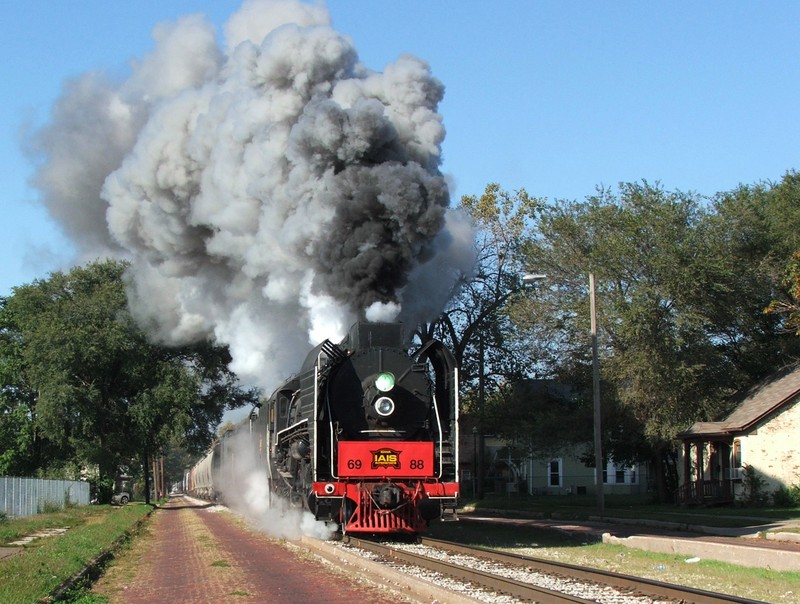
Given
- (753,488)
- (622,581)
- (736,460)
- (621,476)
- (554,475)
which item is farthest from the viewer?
(554,475)

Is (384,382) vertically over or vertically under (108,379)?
under

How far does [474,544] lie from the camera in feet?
55.6

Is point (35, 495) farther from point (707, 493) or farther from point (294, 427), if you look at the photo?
point (707, 493)

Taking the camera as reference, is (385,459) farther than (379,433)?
No

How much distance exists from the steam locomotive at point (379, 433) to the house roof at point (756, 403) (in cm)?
1670

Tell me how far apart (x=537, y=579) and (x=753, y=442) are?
2072cm

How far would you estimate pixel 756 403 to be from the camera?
3102 cm

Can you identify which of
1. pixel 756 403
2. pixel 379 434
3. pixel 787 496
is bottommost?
pixel 787 496

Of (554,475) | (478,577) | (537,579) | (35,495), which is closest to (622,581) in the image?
(537,579)

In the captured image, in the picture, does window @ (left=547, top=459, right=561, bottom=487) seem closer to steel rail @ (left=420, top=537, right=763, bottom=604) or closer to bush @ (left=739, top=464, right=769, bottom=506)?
bush @ (left=739, top=464, right=769, bottom=506)

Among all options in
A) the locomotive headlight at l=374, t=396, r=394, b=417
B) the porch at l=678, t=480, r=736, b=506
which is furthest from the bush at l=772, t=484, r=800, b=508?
the locomotive headlight at l=374, t=396, r=394, b=417

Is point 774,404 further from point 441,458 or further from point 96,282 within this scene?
point 96,282

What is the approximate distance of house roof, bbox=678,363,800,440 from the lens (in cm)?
2928

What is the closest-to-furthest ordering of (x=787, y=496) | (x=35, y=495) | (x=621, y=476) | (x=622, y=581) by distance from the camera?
(x=622, y=581), (x=787, y=496), (x=35, y=495), (x=621, y=476)
